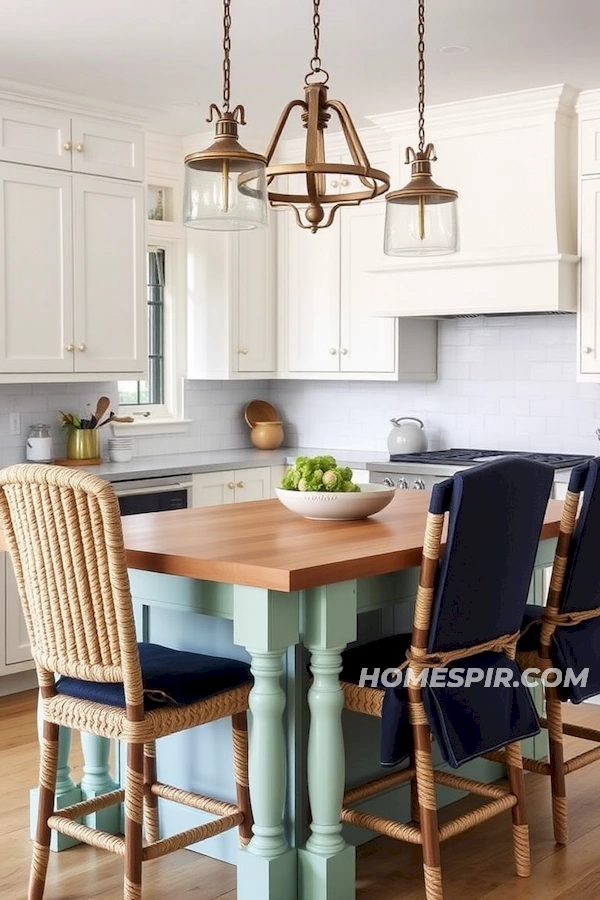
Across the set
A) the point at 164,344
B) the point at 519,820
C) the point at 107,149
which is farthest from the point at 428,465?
the point at 519,820

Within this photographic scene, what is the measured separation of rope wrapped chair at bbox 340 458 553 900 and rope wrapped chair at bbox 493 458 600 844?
9.2 inches

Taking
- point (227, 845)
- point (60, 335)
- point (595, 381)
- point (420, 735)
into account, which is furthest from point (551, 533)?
point (60, 335)

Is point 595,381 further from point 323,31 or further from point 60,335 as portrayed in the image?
point 60,335

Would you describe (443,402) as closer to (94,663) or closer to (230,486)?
(230,486)

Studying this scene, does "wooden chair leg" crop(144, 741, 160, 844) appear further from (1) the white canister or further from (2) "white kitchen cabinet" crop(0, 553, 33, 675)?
(1) the white canister

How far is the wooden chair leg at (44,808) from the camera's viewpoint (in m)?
2.93

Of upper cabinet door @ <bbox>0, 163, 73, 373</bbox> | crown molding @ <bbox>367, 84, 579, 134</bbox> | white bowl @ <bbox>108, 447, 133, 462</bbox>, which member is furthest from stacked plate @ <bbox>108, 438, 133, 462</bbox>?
crown molding @ <bbox>367, 84, 579, 134</bbox>

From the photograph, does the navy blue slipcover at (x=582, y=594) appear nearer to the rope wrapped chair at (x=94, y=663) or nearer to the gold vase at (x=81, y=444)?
the rope wrapped chair at (x=94, y=663)

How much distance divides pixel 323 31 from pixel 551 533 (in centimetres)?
209

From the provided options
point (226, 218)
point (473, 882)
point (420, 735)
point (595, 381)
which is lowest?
point (473, 882)

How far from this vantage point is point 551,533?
3436 mm

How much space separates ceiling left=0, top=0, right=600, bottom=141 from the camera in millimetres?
4055

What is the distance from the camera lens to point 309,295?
6324 mm

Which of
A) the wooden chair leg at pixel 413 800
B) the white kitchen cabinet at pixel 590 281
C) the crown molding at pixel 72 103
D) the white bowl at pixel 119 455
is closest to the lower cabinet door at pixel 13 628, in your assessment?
the white bowl at pixel 119 455
